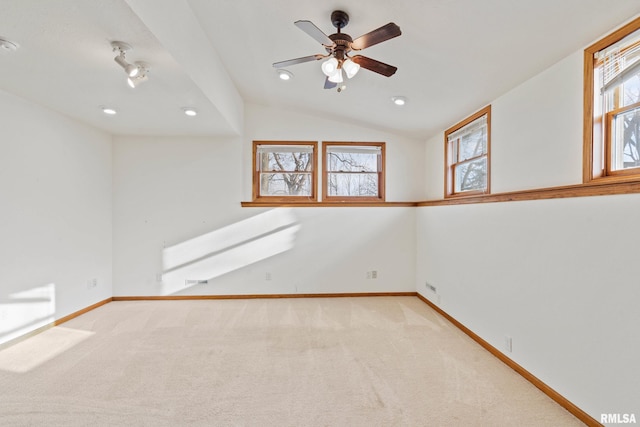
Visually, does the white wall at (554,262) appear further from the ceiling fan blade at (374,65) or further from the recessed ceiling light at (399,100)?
the ceiling fan blade at (374,65)

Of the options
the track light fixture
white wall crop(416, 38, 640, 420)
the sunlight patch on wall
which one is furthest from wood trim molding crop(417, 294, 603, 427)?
the sunlight patch on wall

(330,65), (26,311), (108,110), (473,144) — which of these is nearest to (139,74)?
(108,110)

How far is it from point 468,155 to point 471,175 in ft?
0.85

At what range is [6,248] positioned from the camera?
2.70m

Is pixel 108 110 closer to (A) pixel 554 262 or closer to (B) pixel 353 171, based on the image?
(B) pixel 353 171

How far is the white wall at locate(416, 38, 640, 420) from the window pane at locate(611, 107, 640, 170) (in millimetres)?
173

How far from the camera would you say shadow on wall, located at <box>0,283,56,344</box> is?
8.84 feet

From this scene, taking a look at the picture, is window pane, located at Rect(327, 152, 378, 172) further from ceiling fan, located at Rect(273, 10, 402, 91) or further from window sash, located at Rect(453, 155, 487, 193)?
ceiling fan, located at Rect(273, 10, 402, 91)

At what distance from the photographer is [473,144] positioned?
3324 millimetres

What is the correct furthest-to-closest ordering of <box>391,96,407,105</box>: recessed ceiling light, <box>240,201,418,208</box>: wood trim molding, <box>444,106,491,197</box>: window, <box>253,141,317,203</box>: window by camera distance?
<box>253,141,317,203</box>: window → <box>240,201,418,208</box>: wood trim molding → <box>391,96,407,105</box>: recessed ceiling light → <box>444,106,491,197</box>: window

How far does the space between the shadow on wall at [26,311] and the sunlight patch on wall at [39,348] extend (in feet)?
0.38

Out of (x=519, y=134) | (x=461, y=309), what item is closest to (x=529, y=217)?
(x=519, y=134)

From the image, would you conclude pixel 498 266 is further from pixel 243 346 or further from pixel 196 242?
pixel 196 242
